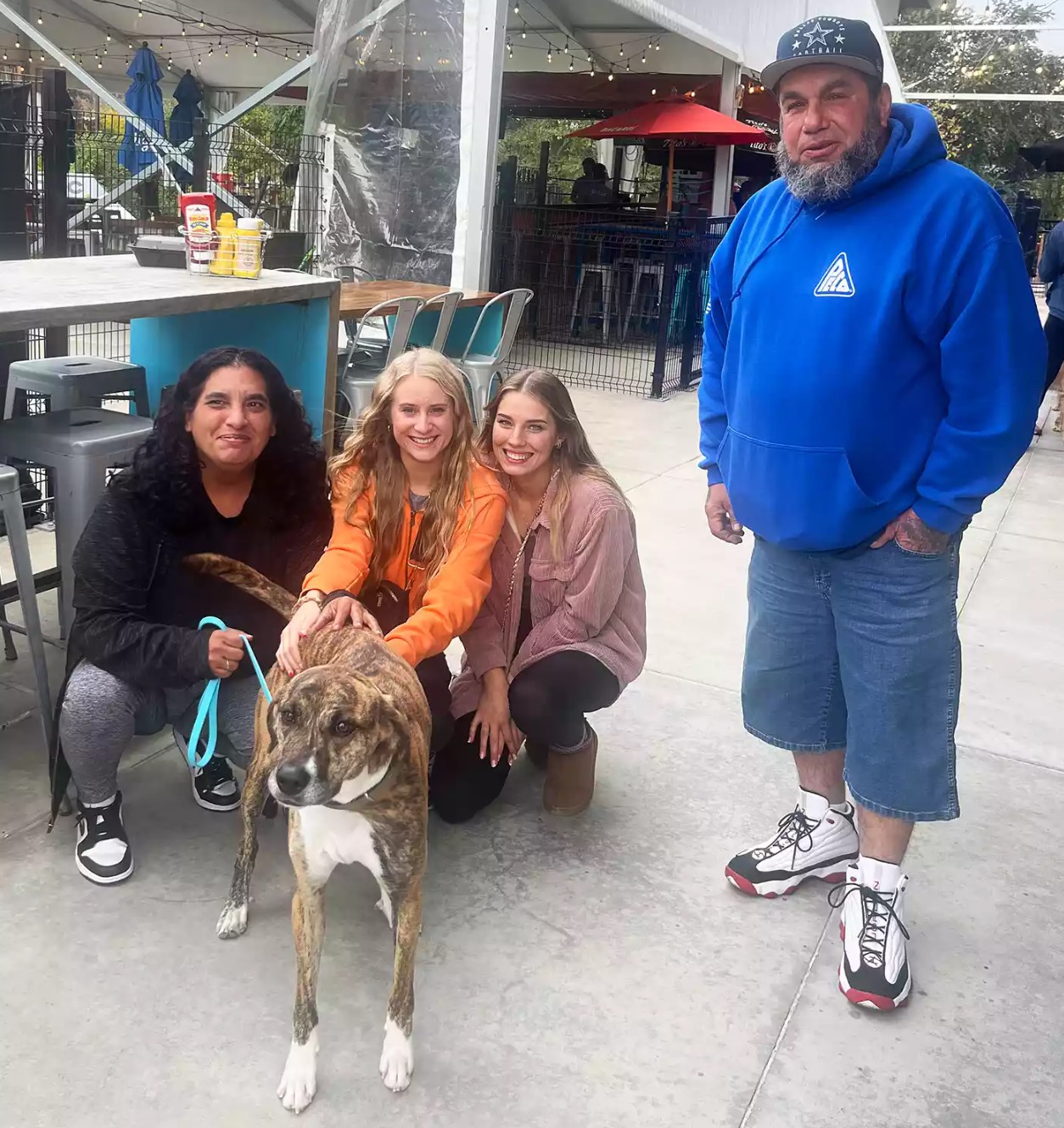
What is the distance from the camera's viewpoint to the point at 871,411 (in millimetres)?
2055

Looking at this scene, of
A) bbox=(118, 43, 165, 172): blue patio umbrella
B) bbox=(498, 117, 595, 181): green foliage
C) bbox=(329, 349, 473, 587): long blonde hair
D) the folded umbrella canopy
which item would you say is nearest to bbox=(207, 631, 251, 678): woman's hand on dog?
bbox=(329, 349, 473, 587): long blonde hair

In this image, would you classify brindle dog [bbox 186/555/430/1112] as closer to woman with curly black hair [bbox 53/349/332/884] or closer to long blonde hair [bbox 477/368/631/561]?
woman with curly black hair [bbox 53/349/332/884]

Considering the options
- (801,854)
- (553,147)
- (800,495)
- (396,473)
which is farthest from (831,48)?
(553,147)

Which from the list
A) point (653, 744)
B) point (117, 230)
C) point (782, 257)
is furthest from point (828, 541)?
point (117, 230)

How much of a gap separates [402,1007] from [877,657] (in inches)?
45.1

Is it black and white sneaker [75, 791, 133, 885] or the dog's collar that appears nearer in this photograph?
the dog's collar

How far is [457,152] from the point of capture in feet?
25.5

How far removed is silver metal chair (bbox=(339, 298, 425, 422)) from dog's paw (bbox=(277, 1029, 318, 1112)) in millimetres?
4027

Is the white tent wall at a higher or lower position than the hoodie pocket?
higher

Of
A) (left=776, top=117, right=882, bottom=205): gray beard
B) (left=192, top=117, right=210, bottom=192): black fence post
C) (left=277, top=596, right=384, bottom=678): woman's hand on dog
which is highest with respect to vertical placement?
(left=192, top=117, right=210, bottom=192): black fence post

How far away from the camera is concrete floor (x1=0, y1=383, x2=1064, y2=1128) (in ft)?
6.31

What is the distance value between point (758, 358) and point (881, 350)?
25 centimetres

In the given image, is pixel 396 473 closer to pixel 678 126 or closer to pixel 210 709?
pixel 210 709

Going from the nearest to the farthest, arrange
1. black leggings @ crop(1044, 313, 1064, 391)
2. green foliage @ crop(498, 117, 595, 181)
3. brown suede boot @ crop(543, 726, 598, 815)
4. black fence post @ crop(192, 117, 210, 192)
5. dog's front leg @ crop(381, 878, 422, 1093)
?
1. dog's front leg @ crop(381, 878, 422, 1093)
2. brown suede boot @ crop(543, 726, 598, 815)
3. black leggings @ crop(1044, 313, 1064, 391)
4. black fence post @ crop(192, 117, 210, 192)
5. green foliage @ crop(498, 117, 595, 181)
